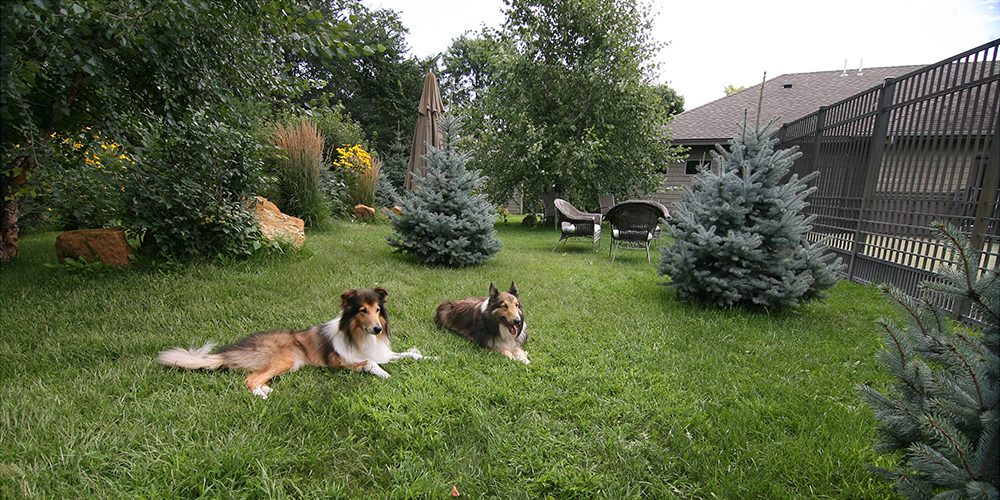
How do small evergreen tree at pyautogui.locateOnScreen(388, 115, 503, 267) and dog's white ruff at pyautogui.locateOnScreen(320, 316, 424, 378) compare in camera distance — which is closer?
dog's white ruff at pyautogui.locateOnScreen(320, 316, 424, 378)

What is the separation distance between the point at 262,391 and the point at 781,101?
1764 centimetres

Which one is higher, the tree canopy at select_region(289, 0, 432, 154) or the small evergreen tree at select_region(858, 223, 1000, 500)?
the tree canopy at select_region(289, 0, 432, 154)

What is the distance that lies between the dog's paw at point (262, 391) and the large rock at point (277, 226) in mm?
3255

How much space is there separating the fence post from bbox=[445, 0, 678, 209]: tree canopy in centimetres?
623

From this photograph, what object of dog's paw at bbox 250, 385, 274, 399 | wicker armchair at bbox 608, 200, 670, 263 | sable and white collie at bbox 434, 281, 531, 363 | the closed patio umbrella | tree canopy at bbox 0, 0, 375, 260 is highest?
the closed patio umbrella

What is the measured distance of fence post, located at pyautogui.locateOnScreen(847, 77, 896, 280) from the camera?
485 cm

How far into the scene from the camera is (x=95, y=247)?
415cm

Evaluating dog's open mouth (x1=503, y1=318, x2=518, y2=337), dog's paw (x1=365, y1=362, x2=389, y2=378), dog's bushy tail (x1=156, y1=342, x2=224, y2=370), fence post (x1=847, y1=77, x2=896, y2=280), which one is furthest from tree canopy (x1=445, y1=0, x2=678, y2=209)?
dog's bushy tail (x1=156, y1=342, x2=224, y2=370)

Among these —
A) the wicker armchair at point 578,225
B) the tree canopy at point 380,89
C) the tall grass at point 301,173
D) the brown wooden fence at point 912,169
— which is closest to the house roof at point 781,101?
the wicker armchair at point 578,225

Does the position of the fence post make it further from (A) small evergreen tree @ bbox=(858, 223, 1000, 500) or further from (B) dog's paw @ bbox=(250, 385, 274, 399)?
(B) dog's paw @ bbox=(250, 385, 274, 399)

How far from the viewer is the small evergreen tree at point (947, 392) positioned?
105 cm

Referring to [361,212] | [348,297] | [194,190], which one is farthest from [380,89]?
[348,297]

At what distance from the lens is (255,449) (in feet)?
6.17

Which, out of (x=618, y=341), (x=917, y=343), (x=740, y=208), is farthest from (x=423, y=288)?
(x=917, y=343)
